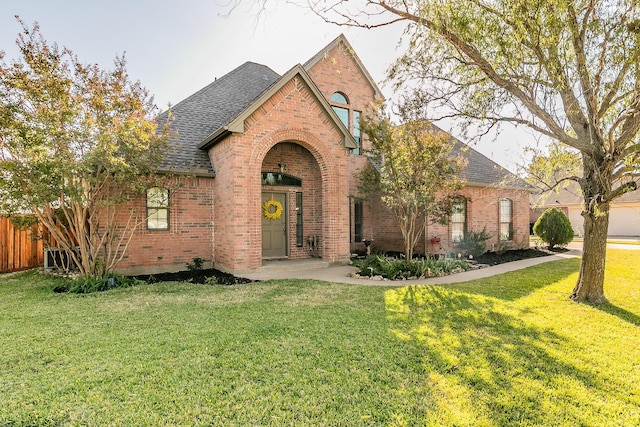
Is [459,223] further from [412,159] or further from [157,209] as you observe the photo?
[157,209]

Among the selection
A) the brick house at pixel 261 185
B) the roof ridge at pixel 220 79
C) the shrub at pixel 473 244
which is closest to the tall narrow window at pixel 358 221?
the brick house at pixel 261 185

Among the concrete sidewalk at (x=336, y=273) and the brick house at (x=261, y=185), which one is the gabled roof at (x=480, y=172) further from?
the concrete sidewalk at (x=336, y=273)

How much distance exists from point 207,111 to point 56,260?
6796 millimetres

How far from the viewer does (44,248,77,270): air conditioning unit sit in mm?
8953

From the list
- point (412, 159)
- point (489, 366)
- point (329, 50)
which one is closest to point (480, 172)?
point (412, 159)

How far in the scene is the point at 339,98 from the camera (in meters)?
13.8

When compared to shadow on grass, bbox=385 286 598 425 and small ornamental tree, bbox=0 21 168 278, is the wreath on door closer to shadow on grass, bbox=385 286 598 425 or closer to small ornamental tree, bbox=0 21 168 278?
small ornamental tree, bbox=0 21 168 278

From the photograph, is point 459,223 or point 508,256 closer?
point 508,256

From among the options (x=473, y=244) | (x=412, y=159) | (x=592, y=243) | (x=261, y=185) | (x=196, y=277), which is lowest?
(x=196, y=277)

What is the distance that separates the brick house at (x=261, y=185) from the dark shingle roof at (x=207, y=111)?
0.14 feet

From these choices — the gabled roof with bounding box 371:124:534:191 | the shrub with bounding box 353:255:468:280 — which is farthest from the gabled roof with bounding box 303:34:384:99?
the shrub with bounding box 353:255:468:280

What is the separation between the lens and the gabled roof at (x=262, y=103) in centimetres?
855

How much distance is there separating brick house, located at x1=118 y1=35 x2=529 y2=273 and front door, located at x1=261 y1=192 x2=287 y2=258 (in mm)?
34

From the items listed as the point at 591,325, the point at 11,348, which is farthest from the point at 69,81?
the point at 591,325
